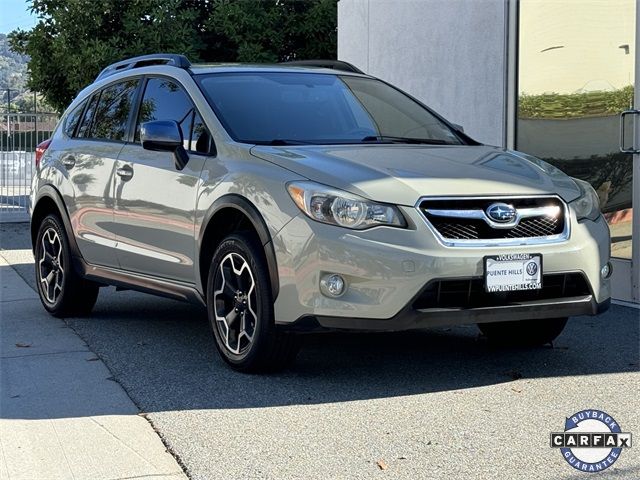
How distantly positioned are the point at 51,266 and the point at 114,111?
4.54ft

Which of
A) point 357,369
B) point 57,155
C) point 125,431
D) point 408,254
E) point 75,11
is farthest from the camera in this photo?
point 75,11

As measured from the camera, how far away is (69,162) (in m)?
8.23

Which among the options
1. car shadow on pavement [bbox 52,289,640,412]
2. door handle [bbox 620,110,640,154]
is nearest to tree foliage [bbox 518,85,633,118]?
door handle [bbox 620,110,640,154]

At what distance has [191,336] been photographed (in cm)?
760

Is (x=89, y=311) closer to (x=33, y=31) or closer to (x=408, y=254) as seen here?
(x=408, y=254)

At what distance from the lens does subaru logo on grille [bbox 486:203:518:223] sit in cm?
576

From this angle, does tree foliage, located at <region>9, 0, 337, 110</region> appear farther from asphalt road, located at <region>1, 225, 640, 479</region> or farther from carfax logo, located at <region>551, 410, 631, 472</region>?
carfax logo, located at <region>551, 410, 631, 472</region>

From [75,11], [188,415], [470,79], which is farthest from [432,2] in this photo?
[75,11]

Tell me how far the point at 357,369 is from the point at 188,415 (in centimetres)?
133

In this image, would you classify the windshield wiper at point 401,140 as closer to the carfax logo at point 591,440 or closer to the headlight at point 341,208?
the headlight at point 341,208

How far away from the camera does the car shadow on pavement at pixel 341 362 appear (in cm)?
586

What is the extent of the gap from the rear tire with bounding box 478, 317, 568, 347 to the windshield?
1.22m

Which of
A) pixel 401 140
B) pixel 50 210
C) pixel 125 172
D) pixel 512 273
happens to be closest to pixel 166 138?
pixel 125 172

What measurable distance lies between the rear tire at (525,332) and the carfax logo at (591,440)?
1.45m
